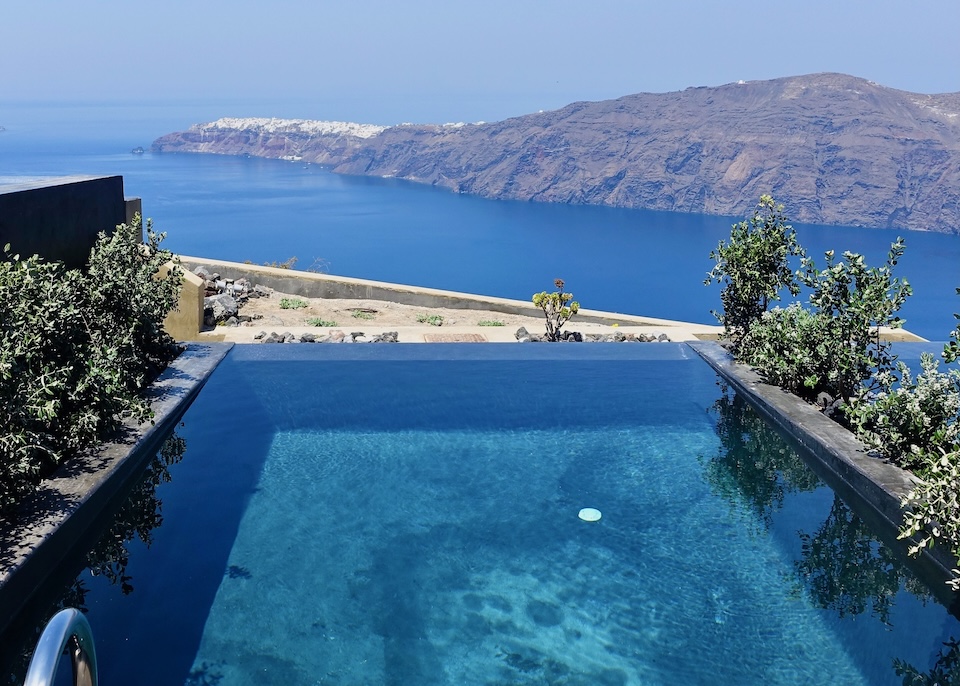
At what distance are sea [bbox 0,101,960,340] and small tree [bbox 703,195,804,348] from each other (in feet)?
129

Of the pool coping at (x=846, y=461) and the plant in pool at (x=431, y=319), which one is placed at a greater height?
the pool coping at (x=846, y=461)

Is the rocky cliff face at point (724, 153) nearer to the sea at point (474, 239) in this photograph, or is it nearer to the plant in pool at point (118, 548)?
the sea at point (474, 239)

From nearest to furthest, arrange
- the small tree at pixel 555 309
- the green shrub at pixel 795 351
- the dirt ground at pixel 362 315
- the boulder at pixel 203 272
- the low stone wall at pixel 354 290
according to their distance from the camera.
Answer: the green shrub at pixel 795 351
the small tree at pixel 555 309
the dirt ground at pixel 362 315
the boulder at pixel 203 272
the low stone wall at pixel 354 290

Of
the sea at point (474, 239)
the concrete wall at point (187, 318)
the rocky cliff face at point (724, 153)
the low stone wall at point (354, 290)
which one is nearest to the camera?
the concrete wall at point (187, 318)

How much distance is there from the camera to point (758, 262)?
7.02 m

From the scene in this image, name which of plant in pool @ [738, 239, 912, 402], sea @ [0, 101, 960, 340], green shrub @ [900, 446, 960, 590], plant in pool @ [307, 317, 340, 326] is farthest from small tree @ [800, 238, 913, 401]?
sea @ [0, 101, 960, 340]

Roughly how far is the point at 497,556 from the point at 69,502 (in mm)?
2041

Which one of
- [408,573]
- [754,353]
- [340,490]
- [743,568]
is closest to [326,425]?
[340,490]

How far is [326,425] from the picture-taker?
5.99 metres

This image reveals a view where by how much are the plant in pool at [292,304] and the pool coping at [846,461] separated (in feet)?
20.1

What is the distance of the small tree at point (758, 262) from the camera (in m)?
6.96

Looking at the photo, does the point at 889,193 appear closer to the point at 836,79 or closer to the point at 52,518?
the point at 836,79

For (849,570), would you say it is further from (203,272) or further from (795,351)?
(203,272)

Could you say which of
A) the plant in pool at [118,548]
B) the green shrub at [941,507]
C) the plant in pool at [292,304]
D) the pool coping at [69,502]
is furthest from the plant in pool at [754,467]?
the plant in pool at [292,304]
